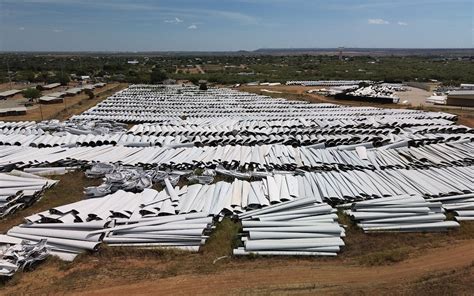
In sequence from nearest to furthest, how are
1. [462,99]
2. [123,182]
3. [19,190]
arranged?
[19,190]
[123,182]
[462,99]

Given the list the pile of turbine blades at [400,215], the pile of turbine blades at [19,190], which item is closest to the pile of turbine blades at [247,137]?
the pile of turbine blades at [19,190]

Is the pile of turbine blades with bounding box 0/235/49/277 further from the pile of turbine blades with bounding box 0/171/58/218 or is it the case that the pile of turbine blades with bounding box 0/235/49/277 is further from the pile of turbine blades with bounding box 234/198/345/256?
the pile of turbine blades with bounding box 234/198/345/256

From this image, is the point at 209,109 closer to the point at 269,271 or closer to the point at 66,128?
the point at 66,128

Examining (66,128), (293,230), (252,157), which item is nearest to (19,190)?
(252,157)

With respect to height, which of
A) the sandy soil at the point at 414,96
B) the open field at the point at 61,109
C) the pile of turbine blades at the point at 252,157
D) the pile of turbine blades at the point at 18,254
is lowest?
the open field at the point at 61,109

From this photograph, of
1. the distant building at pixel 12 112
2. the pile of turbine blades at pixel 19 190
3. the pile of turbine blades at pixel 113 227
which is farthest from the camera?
the distant building at pixel 12 112

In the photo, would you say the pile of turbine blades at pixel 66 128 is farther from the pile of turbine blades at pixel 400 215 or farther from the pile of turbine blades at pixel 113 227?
the pile of turbine blades at pixel 400 215

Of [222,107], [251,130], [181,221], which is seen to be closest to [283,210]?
[181,221]
